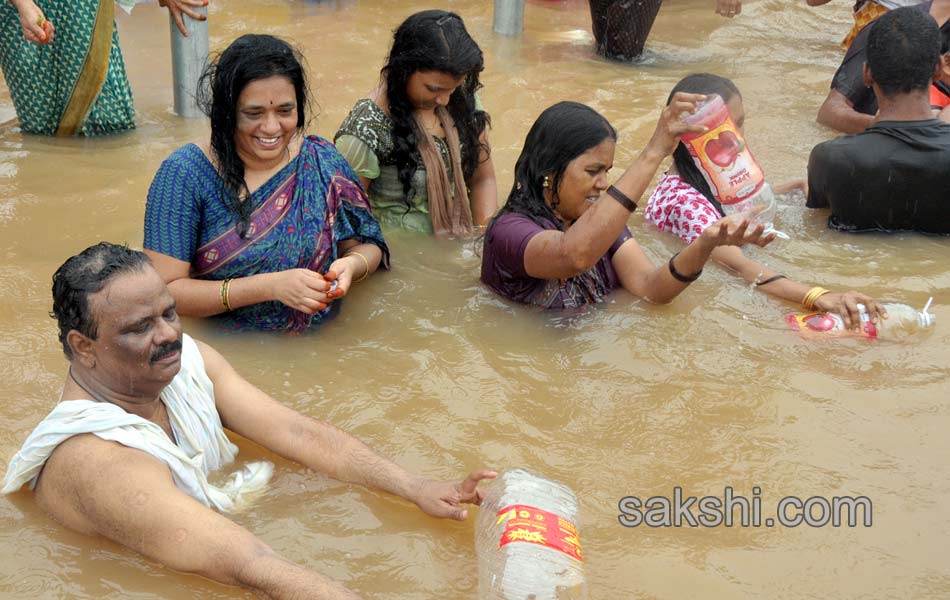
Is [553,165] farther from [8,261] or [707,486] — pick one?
[8,261]

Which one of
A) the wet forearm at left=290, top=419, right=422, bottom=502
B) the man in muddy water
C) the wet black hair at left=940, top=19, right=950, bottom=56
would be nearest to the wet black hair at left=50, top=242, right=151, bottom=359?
the man in muddy water

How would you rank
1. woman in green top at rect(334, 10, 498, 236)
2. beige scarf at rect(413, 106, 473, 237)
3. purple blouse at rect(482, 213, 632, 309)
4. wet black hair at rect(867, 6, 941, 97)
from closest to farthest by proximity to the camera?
purple blouse at rect(482, 213, 632, 309), woman in green top at rect(334, 10, 498, 236), beige scarf at rect(413, 106, 473, 237), wet black hair at rect(867, 6, 941, 97)

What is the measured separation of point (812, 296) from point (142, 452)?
2744 mm

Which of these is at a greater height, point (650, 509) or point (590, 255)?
point (590, 255)

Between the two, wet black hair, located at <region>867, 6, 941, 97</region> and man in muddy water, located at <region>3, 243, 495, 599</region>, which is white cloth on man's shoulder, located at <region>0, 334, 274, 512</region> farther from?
wet black hair, located at <region>867, 6, 941, 97</region>

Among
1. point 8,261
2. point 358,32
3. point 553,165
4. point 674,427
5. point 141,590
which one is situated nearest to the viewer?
point 141,590

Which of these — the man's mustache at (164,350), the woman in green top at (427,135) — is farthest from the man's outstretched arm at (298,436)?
the woman in green top at (427,135)

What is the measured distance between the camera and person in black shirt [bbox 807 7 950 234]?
511cm

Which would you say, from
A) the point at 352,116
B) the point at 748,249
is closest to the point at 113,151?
the point at 352,116

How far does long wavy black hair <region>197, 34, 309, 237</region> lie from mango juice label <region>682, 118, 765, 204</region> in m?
1.70

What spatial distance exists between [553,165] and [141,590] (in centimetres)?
211

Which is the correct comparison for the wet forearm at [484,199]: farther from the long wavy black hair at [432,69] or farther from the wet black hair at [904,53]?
the wet black hair at [904,53]

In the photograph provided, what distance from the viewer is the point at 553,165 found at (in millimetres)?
4098

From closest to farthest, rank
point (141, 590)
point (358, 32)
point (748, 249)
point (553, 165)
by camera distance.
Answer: point (141, 590) → point (553, 165) → point (748, 249) → point (358, 32)
